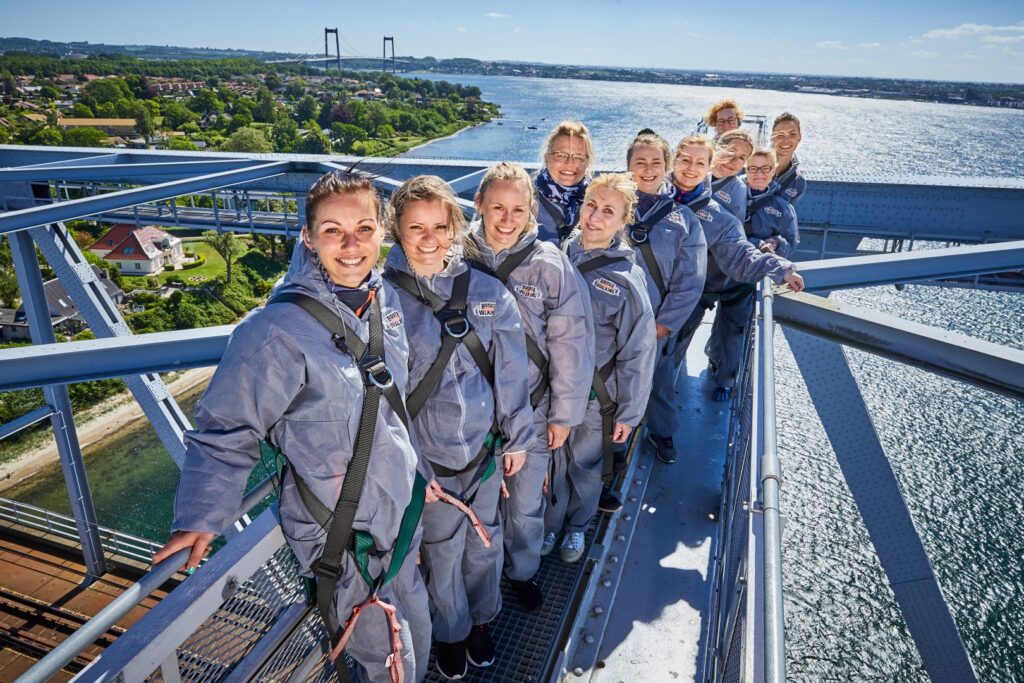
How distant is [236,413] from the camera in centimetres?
159

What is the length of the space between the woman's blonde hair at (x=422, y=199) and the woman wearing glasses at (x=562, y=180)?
103 cm

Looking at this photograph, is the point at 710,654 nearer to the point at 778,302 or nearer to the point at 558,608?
the point at 558,608

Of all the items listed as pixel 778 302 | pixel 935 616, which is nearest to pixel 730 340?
pixel 778 302

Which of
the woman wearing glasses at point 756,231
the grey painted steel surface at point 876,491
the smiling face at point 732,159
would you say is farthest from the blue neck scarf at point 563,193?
the woman wearing glasses at point 756,231

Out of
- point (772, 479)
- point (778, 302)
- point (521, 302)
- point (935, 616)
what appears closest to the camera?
point (772, 479)

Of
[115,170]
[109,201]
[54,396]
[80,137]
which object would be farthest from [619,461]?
[80,137]

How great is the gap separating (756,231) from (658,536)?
2347mm

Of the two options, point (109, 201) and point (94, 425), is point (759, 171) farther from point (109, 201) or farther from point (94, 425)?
point (94, 425)

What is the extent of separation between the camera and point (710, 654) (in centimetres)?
246

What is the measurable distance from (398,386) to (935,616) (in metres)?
3.73

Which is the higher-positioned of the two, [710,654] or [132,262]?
[710,654]

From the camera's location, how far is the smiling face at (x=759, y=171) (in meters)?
4.34

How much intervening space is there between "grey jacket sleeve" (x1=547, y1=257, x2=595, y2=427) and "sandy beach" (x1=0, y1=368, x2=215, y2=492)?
2238 centimetres

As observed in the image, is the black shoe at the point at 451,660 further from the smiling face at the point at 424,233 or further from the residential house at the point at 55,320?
the residential house at the point at 55,320
